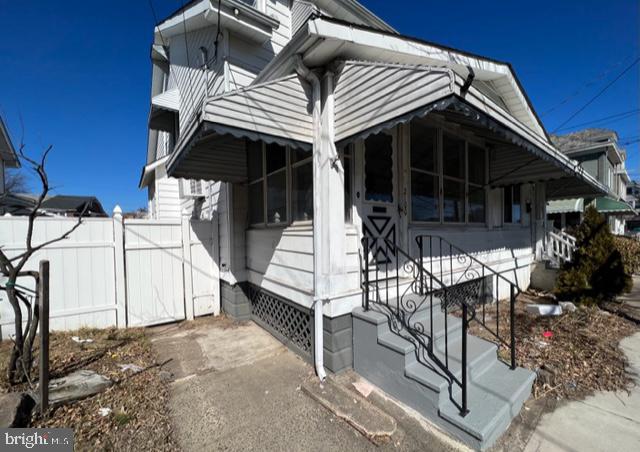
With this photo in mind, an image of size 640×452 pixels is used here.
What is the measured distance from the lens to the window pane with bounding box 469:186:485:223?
513 centimetres

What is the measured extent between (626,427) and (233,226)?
5.21 m

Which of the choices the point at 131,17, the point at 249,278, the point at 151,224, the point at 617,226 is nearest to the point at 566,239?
the point at 249,278

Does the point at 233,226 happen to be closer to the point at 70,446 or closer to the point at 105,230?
the point at 105,230

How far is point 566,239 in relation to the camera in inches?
299

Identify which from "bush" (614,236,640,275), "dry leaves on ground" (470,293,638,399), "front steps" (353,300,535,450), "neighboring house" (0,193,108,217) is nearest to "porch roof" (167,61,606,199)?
"front steps" (353,300,535,450)

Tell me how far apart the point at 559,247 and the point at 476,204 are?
15.0 feet

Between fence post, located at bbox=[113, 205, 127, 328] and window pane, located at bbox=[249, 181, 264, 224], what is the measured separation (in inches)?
83.3

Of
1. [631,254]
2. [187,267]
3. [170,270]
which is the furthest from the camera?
[631,254]

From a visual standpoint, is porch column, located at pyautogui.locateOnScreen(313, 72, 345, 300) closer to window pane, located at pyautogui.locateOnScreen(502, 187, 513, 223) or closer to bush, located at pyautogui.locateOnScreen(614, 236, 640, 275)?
window pane, located at pyautogui.locateOnScreen(502, 187, 513, 223)

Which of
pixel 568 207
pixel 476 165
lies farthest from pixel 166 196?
pixel 568 207

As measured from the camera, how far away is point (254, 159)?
4.63 metres

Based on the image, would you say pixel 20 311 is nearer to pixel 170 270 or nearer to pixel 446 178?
pixel 170 270

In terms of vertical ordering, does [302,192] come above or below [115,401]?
Result: above

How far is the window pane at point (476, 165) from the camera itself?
5145mm
